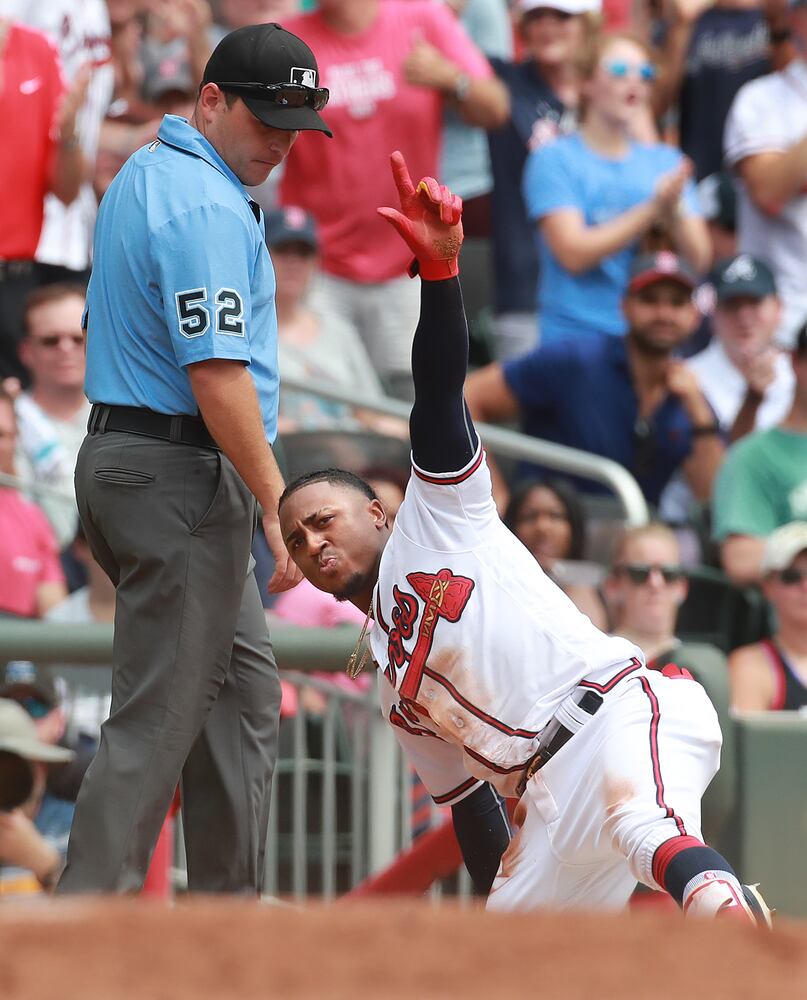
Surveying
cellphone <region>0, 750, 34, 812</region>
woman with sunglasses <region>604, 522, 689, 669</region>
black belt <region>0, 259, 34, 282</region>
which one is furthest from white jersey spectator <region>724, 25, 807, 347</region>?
cellphone <region>0, 750, 34, 812</region>

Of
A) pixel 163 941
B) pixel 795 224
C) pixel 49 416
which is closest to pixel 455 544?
pixel 163 941

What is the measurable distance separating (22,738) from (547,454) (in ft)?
8.75

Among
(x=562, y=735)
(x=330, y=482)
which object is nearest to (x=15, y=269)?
(x=330, y=482)

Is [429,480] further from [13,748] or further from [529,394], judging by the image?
[529,394]

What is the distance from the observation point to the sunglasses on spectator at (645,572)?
6.45 m

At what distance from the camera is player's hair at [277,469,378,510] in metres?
4.07

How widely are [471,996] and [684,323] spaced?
5.49 metres

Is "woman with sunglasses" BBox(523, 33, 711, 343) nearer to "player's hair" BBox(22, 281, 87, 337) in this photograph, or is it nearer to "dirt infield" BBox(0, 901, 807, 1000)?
"player's hair" BBox(22, 281, 87, 337)

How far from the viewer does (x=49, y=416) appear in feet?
22.6

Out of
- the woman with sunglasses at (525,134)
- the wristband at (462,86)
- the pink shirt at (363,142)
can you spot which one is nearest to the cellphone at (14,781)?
the pink shirt at (363,142)

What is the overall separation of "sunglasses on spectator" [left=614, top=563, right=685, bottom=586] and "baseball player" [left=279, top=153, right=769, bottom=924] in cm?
230

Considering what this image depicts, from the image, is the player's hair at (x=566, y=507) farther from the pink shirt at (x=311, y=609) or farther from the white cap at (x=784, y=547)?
the pink shirt at (x=311, y=609)

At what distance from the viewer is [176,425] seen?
4148 mm

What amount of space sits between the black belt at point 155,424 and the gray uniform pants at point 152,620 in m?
0.02
